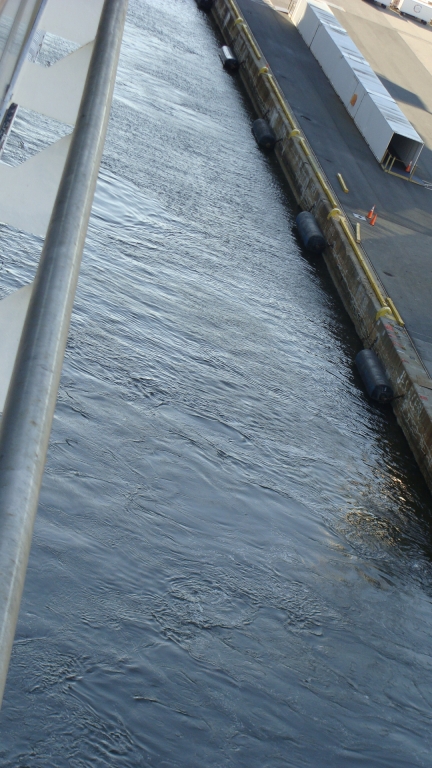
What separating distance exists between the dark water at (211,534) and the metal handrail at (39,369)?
7534 millimetres

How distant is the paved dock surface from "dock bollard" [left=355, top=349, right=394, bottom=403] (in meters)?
1.10

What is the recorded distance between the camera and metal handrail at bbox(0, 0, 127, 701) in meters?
1.37

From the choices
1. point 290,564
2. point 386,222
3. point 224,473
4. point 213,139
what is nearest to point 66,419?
point 224,473

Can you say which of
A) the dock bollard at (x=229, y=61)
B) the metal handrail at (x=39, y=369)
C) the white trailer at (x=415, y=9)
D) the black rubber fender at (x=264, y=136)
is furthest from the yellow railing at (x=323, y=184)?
the metal handrail at (x=39, y=369)

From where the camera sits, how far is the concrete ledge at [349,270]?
18.1m

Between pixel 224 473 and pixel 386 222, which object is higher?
pixel 386 222

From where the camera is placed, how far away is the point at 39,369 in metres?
1.63

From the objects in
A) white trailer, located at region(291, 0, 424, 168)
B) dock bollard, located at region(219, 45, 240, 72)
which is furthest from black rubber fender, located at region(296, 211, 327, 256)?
dock bollard, located at region(219, 45, 240, 72)

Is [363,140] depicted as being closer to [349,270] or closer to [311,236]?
[311,236]

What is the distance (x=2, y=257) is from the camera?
15.6m

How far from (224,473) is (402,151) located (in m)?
20.4

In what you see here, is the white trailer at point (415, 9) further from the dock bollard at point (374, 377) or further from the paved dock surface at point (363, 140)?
the dock bollard at point (374, 377)

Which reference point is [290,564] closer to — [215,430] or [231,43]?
[215,430]

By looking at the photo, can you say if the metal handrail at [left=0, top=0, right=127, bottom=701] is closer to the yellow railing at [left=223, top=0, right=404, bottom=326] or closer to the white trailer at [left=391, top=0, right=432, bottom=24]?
the yellow railing at [left=223, top=0, right=404, bottom=326]
